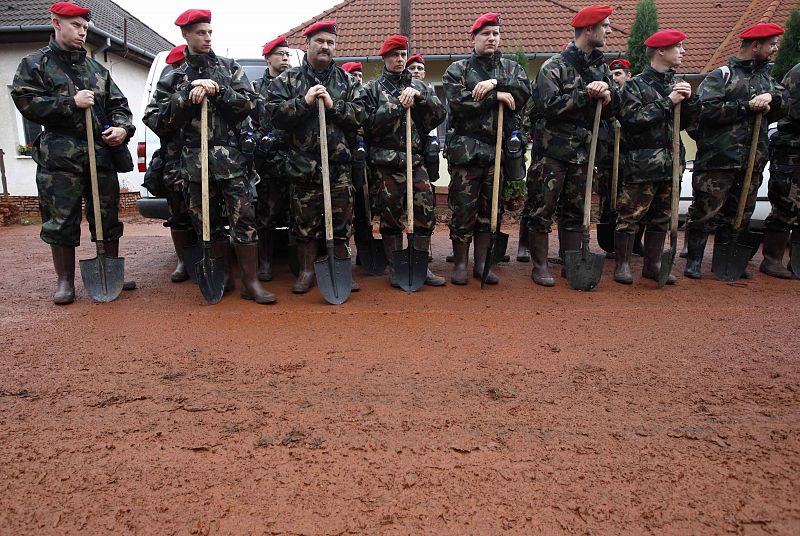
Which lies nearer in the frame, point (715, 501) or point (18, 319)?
point (715, 501)

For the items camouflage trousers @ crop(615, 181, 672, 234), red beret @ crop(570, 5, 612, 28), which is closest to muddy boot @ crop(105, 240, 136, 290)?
red beret @ crop(570, 5, 612, 28)

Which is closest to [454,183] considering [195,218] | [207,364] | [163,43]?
[195,218]

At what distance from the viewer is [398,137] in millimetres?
5105

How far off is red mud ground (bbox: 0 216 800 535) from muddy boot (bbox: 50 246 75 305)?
119 mm

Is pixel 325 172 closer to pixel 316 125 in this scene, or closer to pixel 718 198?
pixel 316 125

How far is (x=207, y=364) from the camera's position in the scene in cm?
347

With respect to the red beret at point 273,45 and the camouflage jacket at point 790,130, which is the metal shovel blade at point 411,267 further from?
the camouflage jacket at point 790,130

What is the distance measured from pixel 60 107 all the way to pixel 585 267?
14.8ft

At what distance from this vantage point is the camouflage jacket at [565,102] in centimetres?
504

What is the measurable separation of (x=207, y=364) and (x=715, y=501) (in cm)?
270

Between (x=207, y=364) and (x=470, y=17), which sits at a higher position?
(x=470, y=17)

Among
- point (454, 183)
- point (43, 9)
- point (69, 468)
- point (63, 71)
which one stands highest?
point (43, 9)

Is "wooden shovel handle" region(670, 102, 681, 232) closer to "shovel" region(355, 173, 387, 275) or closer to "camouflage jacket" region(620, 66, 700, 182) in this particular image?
"camouflage jacket" region(620, 66, 700, 182)

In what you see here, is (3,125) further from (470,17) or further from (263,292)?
(263,292)
